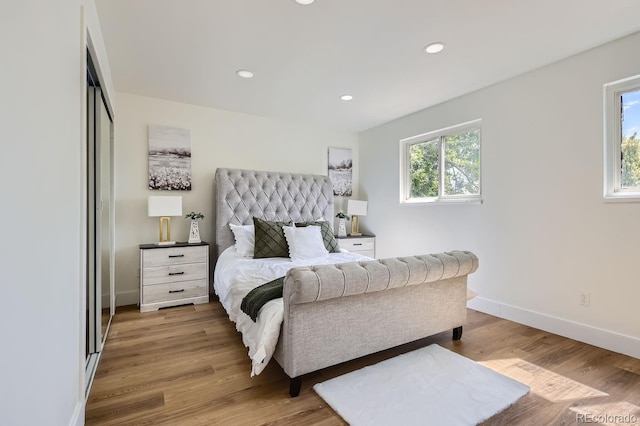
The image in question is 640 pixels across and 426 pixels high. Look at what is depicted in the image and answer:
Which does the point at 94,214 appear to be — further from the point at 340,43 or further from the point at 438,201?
the point at 438,201

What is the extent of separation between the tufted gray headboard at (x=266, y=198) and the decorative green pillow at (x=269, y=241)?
0.51m

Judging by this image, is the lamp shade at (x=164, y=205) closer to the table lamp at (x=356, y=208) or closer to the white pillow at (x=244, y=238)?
the white pillow at (x=244, y=238)

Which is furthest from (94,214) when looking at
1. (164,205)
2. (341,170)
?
(341,170)

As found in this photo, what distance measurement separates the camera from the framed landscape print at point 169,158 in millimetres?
3760

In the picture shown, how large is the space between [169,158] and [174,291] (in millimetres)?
1656

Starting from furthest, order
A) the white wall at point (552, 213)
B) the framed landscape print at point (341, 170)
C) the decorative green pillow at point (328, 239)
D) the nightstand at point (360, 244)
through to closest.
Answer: the framed landscape print at point (341, 170)
the nightstand at point (360, 244)
the decorative green pillow at point (328, 239)
the white wall at point (552, 213)

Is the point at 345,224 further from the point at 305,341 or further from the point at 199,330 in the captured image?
the point at 305,341

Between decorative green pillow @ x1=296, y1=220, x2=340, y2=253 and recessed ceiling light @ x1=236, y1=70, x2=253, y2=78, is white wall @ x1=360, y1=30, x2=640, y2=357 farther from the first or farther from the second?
recessed ceiling light @ x1=236, y1=70, x2=253, y2=78

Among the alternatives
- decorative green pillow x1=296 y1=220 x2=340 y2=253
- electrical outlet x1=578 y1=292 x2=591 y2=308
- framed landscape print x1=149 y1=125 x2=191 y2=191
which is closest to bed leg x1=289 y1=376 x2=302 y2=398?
decorative green pillow x1=296 y1=220 x2=340 y2=253

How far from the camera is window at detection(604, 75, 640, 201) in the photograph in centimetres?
245

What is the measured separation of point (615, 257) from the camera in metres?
2.48

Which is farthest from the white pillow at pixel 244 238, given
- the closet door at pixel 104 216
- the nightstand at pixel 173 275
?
the closet door at pixel 104 216

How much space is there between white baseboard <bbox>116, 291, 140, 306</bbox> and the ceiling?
2398 mm

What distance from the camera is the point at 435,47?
254 cm
